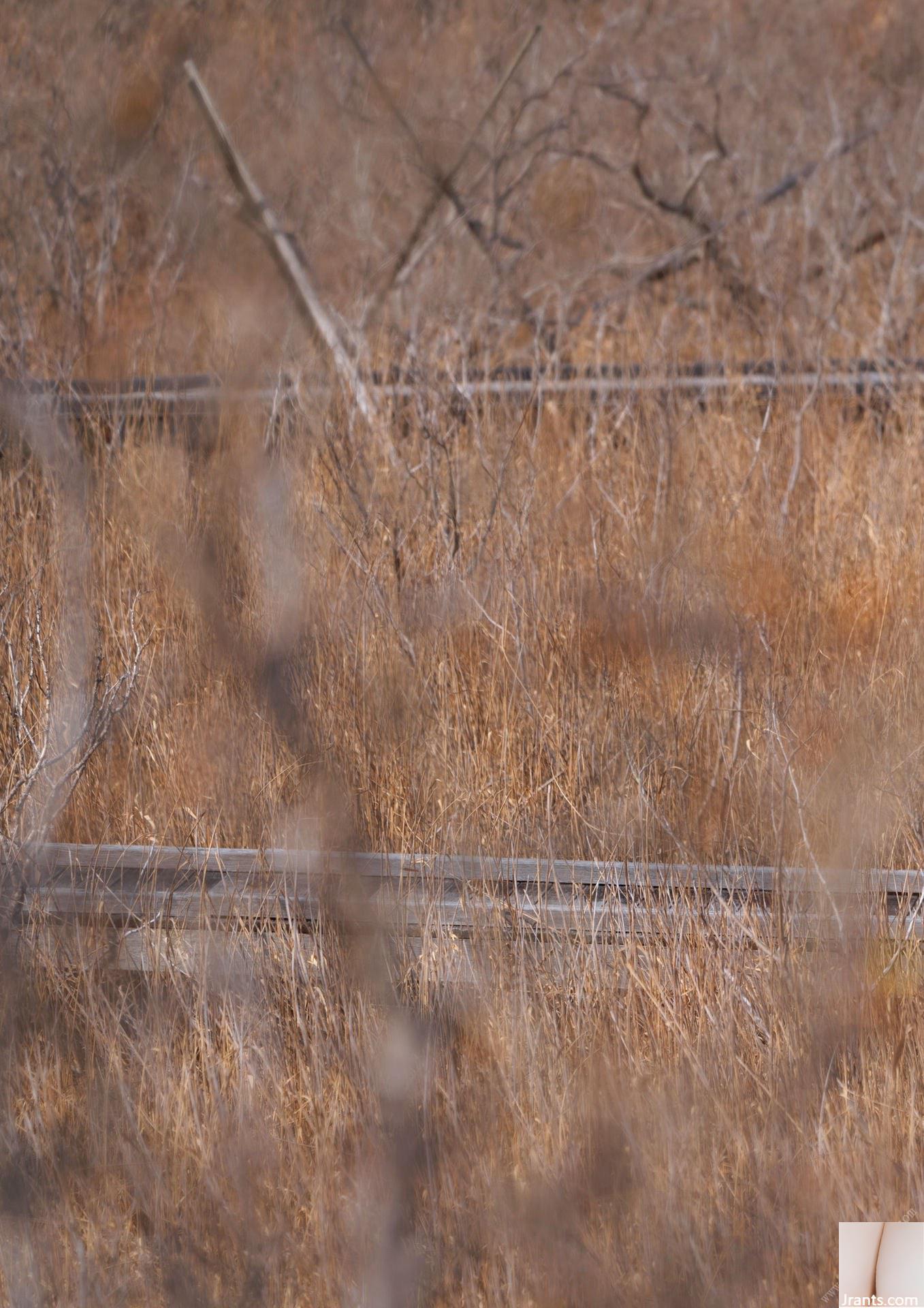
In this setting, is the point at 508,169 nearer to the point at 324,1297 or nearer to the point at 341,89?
the point at 341,89

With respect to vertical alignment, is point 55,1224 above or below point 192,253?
below

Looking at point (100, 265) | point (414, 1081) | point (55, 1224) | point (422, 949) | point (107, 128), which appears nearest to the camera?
point (55, 1224)

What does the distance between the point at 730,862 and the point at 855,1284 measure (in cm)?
70

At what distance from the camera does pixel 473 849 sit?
6.42 ft

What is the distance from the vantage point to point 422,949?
1.77m

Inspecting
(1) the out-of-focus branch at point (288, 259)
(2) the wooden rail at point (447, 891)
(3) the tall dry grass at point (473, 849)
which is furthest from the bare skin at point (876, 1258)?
(1) the out-of-focus branch at point (288, 259)

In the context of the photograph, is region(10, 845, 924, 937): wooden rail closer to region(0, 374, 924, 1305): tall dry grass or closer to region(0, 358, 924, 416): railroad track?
region(0, 374, 924, 1305): tall dry grass

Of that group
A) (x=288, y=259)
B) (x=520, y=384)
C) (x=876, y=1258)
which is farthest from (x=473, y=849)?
(x=288, y=259)

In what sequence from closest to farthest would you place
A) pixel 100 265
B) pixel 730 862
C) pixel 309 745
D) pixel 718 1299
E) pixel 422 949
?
pixel 718 1299 < pixel 422 949 < pixel 730 862 < pixel 309 745 < pixel 100 265

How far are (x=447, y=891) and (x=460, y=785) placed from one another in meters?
0.30

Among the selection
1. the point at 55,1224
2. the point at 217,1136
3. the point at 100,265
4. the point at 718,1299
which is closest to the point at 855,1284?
the point at 718,1299

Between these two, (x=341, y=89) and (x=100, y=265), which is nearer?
(x=100, y=265)

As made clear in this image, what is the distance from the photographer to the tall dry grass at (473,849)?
56.4 inches

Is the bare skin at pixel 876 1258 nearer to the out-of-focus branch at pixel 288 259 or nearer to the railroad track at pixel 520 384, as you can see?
the railroad track at pixel 520 384
